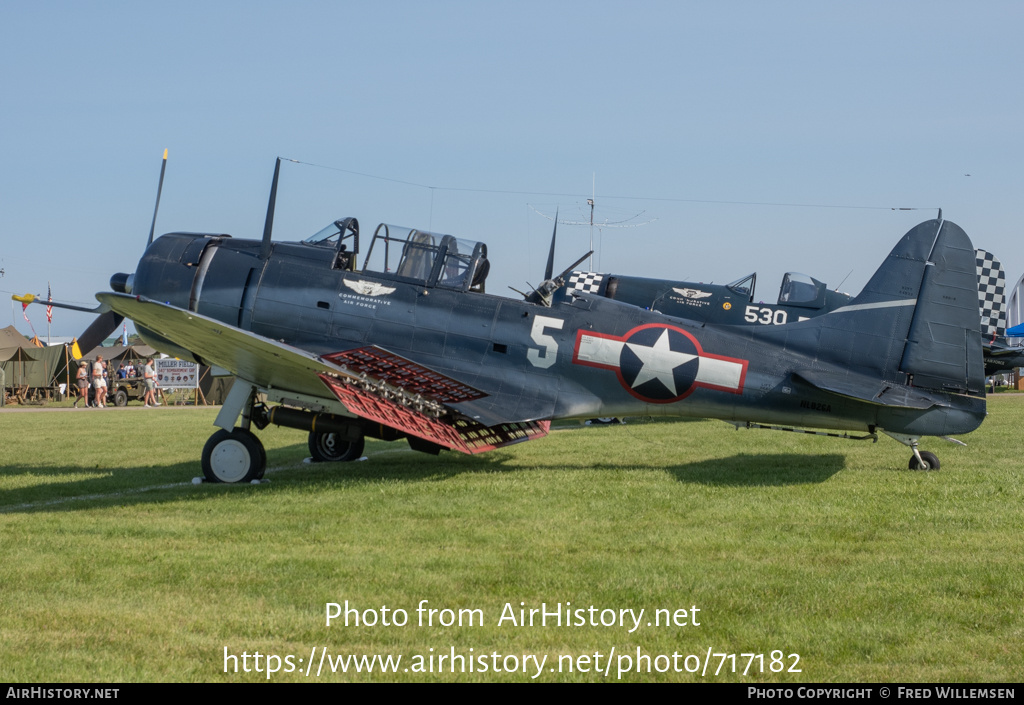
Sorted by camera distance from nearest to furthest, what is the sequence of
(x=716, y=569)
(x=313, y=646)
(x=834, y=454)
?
(x=313, y=646) < (x=716, y=569) < (x=834, y=454)

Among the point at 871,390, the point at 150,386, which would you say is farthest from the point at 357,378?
the point at 150,386

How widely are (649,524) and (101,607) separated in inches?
145

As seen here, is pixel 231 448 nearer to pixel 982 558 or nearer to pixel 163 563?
pixel 163 563

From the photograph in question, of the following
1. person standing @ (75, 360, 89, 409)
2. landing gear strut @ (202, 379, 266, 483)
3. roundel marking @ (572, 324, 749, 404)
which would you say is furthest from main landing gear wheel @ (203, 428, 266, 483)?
person standing @ (75, 360, 89, 409)

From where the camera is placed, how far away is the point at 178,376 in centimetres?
2886

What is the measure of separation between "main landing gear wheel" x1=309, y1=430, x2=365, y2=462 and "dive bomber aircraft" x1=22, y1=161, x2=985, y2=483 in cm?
156

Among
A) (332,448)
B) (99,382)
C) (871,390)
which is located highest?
(871,390)

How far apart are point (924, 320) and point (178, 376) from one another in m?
25.3

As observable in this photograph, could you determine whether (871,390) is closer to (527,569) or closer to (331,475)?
(527,569)

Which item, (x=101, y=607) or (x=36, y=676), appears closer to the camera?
(x=36, y=676)

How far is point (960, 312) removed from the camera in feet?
28.1

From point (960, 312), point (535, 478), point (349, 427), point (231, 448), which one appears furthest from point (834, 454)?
point (231, 448)

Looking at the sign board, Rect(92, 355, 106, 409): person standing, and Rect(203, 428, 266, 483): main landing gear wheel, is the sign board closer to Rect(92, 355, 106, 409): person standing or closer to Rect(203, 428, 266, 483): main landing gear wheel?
Rect(92, 355, 106, 409): person standing

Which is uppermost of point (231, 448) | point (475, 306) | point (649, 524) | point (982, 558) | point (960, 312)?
point (960, 312)
